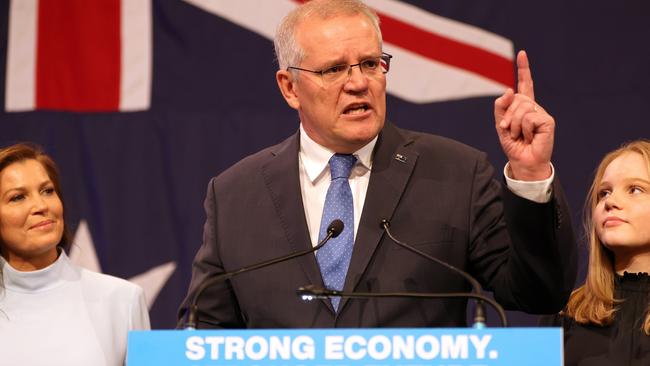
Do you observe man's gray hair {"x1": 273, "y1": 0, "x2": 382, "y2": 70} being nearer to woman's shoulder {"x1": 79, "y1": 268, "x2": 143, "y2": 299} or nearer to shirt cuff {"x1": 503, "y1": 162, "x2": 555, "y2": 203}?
shirt cuff {"x1": 503, "y1": 162, "x2": 555, "y2": 203}

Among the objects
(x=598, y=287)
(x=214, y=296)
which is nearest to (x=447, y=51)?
(x=598, y=287)

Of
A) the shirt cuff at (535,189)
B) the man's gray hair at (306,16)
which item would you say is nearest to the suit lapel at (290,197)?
the man's gray hair at (306,16)

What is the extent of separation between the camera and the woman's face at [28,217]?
3.25 meters

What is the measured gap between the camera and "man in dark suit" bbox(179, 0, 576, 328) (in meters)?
2.30

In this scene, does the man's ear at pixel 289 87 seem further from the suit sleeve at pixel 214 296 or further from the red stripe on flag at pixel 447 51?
the red stripe on flag at pixel 447 51

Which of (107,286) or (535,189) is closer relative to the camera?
(535,189)

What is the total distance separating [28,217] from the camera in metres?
3.26

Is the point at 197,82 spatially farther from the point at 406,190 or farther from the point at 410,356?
the point at 410,356

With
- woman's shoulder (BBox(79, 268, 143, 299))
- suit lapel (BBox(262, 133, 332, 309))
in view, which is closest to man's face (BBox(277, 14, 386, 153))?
suit lapel (BBox(262, 133, 332, 309))

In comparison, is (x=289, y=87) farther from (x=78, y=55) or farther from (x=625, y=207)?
(x=78, y=55)

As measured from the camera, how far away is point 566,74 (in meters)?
3.93

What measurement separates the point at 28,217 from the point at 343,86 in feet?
4.53

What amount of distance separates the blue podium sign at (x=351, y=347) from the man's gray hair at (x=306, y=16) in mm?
1020

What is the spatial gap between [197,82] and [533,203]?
238 cm
